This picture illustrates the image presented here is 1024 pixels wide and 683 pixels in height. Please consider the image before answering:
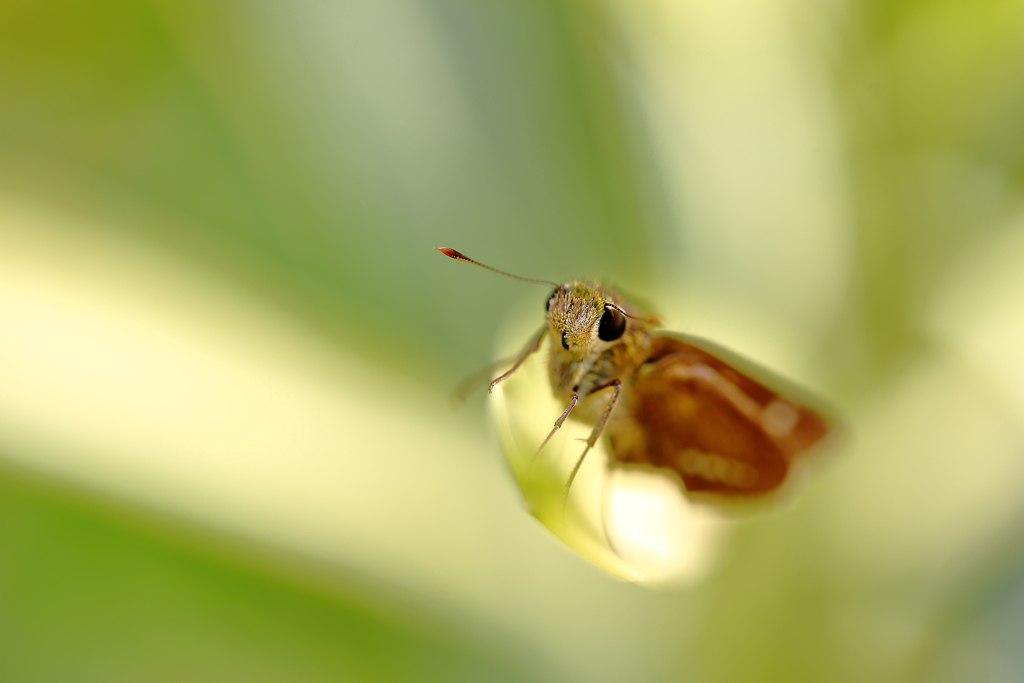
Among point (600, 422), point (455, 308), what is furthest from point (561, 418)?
point (455, 308)

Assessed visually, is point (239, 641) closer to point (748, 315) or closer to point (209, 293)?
point (209, 293)

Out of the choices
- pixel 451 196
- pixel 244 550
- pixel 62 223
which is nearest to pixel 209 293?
pixel 62 223

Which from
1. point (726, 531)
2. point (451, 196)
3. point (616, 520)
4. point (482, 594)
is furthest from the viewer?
point (451, 196)

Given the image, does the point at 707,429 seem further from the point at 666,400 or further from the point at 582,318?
the point at 582,318

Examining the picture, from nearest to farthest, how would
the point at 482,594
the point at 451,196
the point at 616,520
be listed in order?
the point at 616,520
the point at 482,594
the point at 451,196

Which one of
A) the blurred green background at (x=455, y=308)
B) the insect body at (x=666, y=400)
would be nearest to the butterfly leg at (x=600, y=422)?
the insect body at (x=666, y=400)

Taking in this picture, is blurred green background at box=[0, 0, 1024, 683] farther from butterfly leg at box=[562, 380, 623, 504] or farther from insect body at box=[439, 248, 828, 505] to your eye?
butterfly leg at box=[562, 380, 623, 504]

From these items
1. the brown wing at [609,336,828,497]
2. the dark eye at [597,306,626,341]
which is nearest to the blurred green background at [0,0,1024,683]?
the brown wing at [609,336,828,497]

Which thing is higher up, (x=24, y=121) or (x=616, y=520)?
(x=24, y=121)
